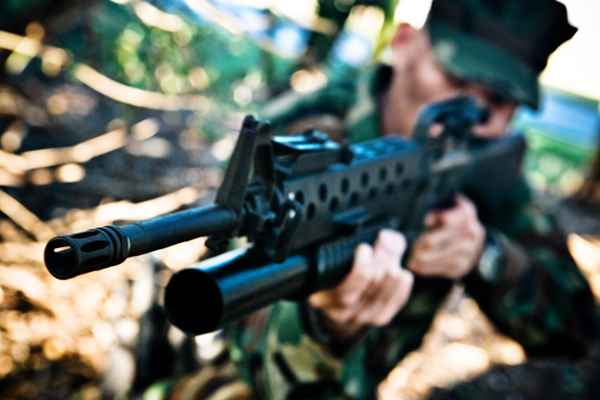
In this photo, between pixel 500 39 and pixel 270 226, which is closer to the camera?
pixel 270 226

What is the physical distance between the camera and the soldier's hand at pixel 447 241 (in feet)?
5.94

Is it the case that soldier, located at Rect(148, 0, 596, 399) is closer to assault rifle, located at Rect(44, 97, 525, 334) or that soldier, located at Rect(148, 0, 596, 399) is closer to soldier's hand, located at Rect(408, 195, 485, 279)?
soldier's hand, located at Rect(408, 195, 485, 279)

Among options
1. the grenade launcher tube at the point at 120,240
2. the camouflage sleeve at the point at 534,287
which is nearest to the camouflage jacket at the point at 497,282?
the camouflage sleeve at the point at 534,287

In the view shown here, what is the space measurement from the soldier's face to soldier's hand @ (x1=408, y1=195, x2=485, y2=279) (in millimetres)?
450

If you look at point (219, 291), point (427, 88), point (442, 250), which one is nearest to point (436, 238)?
point (442, 250)

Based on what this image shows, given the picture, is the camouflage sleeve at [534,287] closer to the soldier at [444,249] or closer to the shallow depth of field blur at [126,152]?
the soldier at [444,249]

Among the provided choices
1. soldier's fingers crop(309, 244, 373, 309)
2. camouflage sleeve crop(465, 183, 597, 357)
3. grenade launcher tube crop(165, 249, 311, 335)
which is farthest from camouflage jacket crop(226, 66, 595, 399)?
grenade launcher tube crop(165, 249, 311, 335)

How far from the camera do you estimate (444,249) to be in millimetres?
1851

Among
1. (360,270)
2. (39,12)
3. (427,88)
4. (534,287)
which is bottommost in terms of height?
(534,287)

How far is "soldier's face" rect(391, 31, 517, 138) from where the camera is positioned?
2010 millimetres

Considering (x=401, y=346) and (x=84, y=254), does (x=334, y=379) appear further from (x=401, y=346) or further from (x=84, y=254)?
(x=84, y=254)

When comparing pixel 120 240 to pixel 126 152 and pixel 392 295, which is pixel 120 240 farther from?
pixel 126 152

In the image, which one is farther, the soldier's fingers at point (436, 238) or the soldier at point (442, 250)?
the soldier's fingers at point (436, 238)

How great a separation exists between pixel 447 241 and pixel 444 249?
35 millimetres
